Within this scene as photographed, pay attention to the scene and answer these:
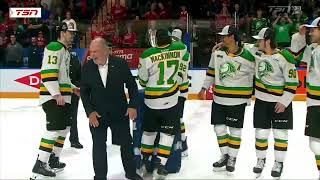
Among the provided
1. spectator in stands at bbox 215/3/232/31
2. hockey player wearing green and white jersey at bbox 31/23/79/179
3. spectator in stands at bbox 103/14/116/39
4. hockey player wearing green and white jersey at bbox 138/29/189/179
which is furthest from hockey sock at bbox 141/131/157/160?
spectator in stands at bbox 103/14/116/39

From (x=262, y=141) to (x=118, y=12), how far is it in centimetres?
824

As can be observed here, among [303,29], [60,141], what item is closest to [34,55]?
[60,141]

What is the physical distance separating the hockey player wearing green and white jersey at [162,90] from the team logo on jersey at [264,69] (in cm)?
73

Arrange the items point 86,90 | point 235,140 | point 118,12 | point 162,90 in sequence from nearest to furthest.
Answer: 1. point 86,90
2. point 162,90
3. point 235,140
4. point 118,12

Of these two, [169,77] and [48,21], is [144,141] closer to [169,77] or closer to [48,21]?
[169,77]

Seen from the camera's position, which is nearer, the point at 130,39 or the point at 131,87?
the point at 131,87

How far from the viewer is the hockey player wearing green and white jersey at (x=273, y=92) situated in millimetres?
4691

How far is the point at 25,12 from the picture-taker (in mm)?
11789

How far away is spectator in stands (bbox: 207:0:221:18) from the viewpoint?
11.9 m

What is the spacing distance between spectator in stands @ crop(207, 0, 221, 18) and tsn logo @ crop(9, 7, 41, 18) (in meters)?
3.86

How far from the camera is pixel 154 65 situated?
4703 millimetres

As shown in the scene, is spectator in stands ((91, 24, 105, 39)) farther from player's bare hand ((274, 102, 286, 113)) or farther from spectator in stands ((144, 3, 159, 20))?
player's bare hand ((274, 102, 286, 113))

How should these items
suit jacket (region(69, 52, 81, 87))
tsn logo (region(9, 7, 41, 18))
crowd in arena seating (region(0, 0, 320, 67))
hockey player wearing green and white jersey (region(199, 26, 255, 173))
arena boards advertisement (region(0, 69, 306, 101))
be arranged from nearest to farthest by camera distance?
1. hockey player wearing green and white jersey (region(199, 26, 255, 173))
2. suit jacket (region(69, 52, 81, 87))
3. arena boards advertisement (region(0, 69, 306, 101))
4. crowd in arena seating (region(0, 0, 320, 67))
5. tsn logo (region(9, 7, 41, 18))

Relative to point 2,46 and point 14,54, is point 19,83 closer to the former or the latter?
point 14,54
